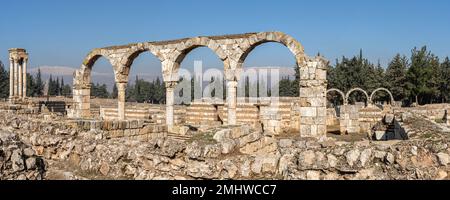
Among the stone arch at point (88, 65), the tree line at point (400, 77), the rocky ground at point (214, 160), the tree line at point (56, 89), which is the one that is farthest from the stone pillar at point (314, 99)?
the tree line at point (56, 89)

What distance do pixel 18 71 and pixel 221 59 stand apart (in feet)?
62.8

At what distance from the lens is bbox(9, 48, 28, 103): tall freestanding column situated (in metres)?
27.5

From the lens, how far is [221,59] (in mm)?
16094

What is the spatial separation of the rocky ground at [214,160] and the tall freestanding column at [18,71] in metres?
22.4

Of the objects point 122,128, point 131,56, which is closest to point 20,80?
point 131,56

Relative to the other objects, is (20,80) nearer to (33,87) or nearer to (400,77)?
(400,77)

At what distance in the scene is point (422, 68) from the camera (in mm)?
44562

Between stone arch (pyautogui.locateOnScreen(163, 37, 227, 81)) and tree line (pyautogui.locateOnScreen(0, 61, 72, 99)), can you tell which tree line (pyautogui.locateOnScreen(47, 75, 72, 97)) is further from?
stone arch (pyautogui.locateOnScreen(163, 37, 227, 81))

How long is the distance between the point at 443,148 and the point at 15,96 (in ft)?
95.9

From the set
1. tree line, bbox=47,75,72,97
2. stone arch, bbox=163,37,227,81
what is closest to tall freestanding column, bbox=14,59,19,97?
stone arch, bbox=163,37,227,81

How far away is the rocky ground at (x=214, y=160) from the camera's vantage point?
4871mm
